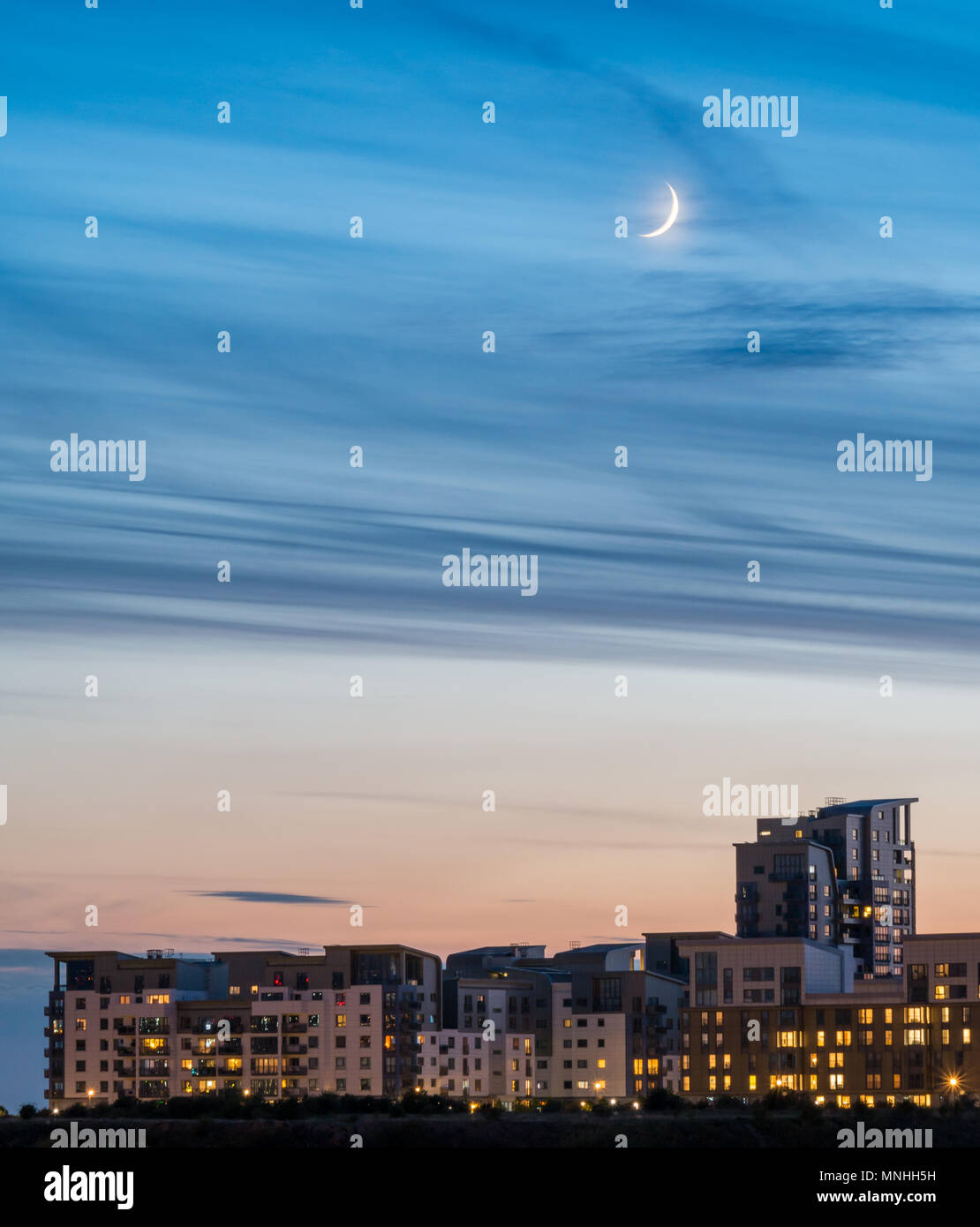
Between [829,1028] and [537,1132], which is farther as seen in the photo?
[829,1028]

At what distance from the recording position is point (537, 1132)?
168375 mm

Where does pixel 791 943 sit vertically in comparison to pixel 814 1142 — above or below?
above

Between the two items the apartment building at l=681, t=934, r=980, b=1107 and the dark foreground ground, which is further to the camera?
Answer: the apartment building at l=681, t=934, r=980, b=1107

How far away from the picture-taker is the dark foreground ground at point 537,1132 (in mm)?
164875

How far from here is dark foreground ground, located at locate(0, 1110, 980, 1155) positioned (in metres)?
165

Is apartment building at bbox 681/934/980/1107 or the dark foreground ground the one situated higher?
apartment building at bbox 681/934/980/1107

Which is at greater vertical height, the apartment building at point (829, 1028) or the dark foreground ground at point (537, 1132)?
A: the apartment building at point (829, 1028)

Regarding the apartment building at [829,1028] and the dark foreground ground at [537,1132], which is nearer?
the dark foreground ground at [537,1132]

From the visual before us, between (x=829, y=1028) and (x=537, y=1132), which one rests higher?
(x=829, y=1028)
